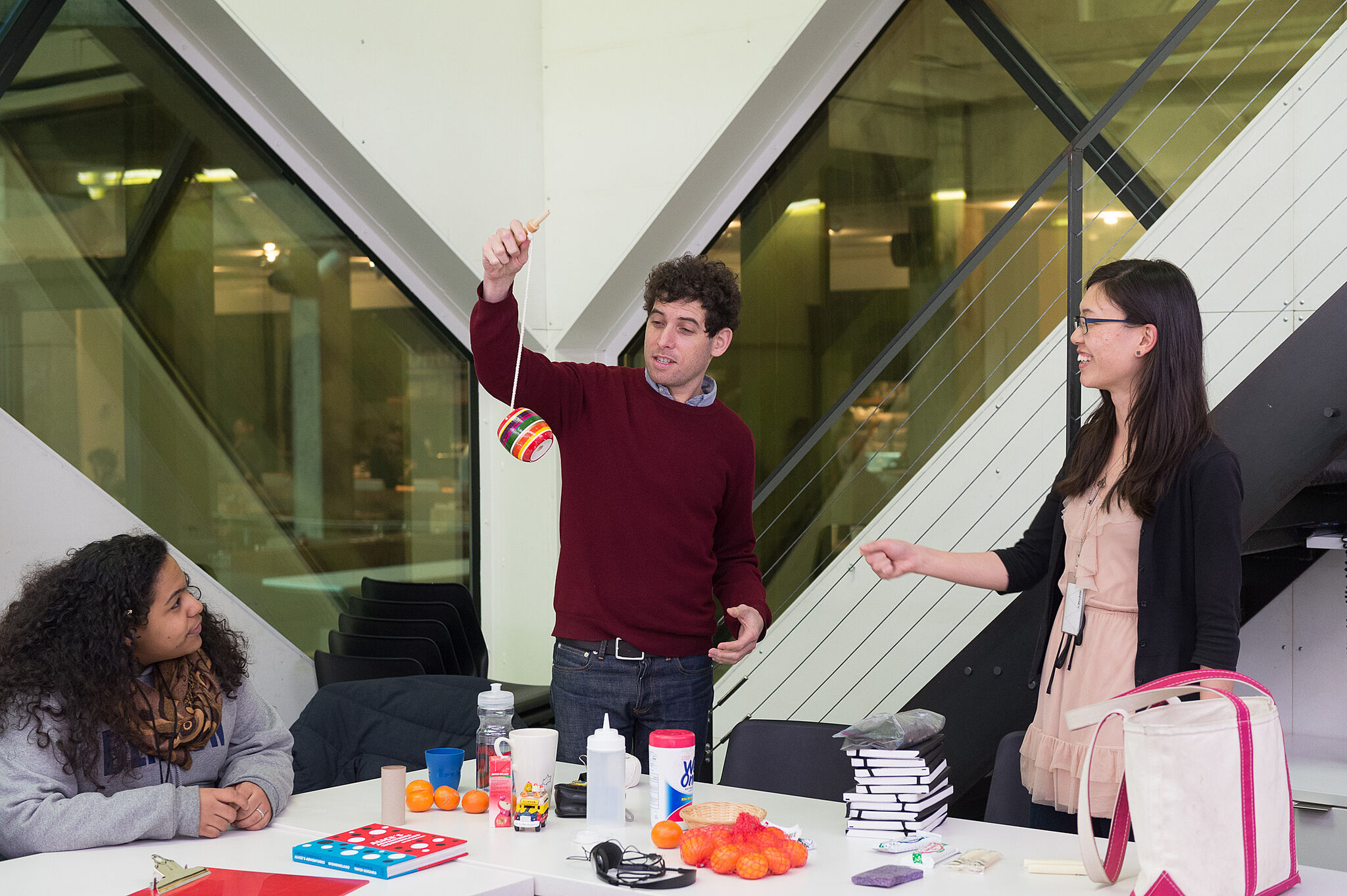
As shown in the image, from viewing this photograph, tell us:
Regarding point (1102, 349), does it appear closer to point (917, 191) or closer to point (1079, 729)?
point (1079, 729)

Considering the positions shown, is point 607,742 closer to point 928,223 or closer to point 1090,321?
point 1090,321

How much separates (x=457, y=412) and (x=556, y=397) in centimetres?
247

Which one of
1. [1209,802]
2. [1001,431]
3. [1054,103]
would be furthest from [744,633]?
[1054,103]

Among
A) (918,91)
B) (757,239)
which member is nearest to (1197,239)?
(918,91)

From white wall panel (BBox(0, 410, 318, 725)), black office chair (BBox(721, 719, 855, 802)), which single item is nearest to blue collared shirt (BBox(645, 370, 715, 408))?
black office chair (BBox(721, 719, 855, 802))

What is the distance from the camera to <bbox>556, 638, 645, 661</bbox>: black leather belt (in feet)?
7.89

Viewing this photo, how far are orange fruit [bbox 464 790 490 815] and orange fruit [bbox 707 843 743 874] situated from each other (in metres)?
0.52

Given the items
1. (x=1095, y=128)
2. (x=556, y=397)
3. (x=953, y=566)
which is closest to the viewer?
(x=953, y=566)

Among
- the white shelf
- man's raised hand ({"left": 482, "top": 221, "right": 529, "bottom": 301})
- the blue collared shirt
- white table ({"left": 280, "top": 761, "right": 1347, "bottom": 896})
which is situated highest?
man's raised hand ({"left": 482, "top": 221, "right": 529, "bottom": 301})

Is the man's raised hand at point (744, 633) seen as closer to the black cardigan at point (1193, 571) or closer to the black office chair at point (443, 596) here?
the black cardigan at point (1193, 571)

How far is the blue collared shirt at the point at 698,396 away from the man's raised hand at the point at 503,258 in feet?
1.39

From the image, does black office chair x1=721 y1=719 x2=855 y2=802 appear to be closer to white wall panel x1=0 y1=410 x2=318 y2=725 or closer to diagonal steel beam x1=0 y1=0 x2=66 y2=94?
white wall panel x1=0 y1=410 x2=318 y2=725

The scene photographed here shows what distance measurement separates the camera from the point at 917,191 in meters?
4.59

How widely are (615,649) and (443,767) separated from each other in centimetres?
46
